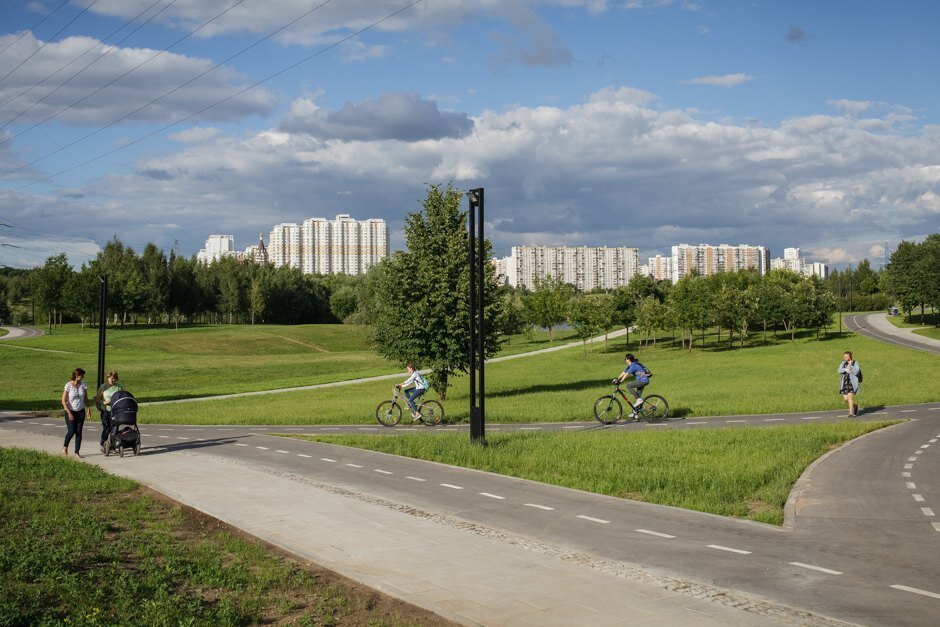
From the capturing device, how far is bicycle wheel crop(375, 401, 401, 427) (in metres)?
25.0

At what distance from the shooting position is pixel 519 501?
1205 centimetres

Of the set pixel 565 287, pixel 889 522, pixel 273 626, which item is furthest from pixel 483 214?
pixel 565 287

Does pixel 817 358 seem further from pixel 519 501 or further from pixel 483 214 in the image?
pixel 519 501

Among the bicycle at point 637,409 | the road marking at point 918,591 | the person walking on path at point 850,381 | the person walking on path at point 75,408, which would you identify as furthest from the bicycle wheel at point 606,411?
the road marking at point 918,591

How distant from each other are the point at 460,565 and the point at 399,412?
17.1 m

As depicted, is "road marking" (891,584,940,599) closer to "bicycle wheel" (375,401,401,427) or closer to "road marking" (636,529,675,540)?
"road marking" (636,529,675,540)

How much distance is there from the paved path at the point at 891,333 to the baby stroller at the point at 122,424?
192 ft

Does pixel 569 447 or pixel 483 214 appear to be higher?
pixel 483 214

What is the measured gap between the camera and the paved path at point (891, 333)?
64375 mm

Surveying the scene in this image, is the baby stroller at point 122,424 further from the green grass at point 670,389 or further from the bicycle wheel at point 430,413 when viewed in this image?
the bicycle wheel at point 430,413

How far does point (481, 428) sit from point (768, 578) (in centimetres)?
1015

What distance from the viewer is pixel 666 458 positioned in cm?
1499

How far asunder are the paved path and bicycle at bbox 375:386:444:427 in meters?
48.9

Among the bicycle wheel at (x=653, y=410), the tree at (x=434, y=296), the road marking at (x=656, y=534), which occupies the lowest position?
the bicycle wheel at (x=653, y=410)
